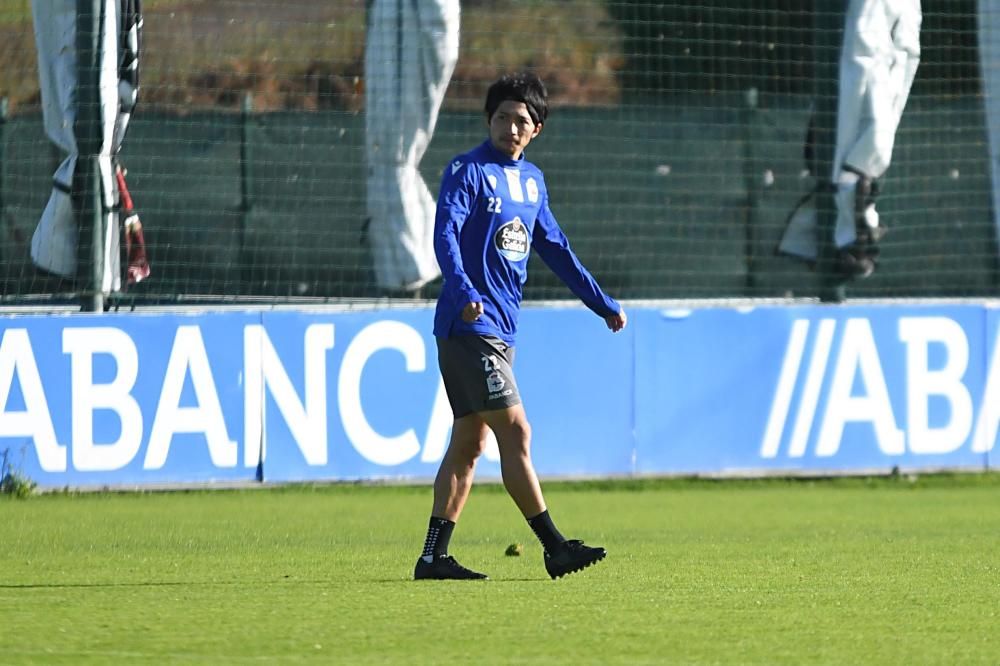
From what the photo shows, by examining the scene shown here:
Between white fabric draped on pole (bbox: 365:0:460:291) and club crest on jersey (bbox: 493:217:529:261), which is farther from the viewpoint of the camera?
white fabric draped on pole (bbox: 365:0:460:291)

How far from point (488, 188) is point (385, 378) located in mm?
4521

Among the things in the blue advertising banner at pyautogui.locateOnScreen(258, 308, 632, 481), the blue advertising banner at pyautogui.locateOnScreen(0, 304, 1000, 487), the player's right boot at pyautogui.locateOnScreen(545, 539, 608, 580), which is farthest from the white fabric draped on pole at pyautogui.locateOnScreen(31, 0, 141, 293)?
the player's right boot at pyautogui.locateOnScreen(545, 539, 608, 580)

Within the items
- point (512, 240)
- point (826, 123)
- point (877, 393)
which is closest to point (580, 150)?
point (826, 123)

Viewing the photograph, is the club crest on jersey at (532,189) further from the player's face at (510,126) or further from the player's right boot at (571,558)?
the player's right boot at (571,558)

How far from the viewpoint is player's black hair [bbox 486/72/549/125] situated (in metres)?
6.51

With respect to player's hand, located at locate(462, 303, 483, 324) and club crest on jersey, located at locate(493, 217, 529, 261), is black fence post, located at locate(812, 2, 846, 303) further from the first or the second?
player's hand, located at locate(462, 303, 483, 324)

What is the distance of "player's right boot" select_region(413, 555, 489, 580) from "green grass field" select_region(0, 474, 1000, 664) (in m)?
0.10

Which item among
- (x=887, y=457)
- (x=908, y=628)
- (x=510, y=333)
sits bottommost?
(x=887, y=457)

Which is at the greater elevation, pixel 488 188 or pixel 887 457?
pixel 488 188

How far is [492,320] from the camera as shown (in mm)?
6469

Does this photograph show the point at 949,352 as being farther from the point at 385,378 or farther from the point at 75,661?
the point at 75,661

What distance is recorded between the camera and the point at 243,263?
12.2 metres

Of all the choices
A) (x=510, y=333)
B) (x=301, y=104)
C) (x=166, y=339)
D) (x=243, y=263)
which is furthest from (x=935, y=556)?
(x=301, y=104)

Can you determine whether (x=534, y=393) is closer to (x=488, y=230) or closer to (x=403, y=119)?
(x=403, y=119)
